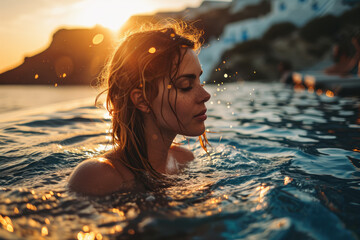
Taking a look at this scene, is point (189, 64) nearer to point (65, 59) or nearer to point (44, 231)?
point (44, 231)

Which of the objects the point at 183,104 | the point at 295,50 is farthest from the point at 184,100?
the point at 295,50

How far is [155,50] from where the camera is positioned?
7.12 feet

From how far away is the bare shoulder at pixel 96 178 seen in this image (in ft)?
6.68

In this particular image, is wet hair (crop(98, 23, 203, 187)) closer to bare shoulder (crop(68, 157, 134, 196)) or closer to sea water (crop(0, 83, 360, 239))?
bare shoulder (crop(68, 157, 134, 196))

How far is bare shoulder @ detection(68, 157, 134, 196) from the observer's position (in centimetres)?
204

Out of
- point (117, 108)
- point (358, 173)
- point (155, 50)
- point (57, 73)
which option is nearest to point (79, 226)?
point (117, 108)

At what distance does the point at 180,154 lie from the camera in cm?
327

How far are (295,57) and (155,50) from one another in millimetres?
37338

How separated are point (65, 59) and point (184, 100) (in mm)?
2400

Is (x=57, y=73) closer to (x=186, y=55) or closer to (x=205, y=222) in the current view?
(x=186, y=55)

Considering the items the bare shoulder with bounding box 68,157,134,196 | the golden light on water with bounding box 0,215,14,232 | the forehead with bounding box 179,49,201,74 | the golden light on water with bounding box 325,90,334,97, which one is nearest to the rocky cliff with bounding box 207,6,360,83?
the golden light on water with bounding box 325,90,334,97

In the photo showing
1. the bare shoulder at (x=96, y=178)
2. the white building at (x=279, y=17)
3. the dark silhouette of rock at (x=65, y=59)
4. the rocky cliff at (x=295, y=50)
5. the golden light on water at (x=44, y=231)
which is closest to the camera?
the golden light on water at (x=44, y=231)

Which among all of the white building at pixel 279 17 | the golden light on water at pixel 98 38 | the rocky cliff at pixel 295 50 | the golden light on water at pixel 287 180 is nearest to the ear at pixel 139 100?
the golden light on water at pixel 287 180

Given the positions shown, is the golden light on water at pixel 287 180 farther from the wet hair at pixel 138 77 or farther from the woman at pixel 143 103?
the wet hair at pixel 138 77
